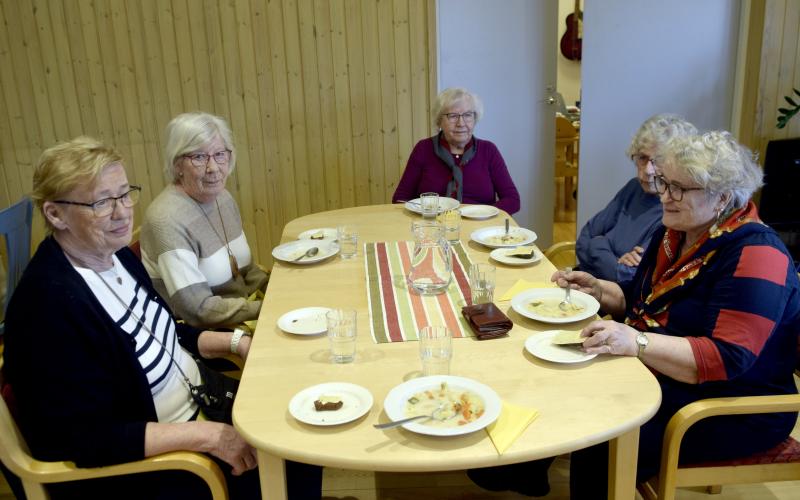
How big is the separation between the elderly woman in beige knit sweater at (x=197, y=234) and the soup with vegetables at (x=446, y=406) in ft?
3.21

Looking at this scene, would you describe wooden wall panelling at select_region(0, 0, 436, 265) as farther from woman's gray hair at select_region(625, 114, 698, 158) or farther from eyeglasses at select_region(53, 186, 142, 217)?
eyeglasses at select_region(53, 186, 142, 217)

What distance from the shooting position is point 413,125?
4.08 m

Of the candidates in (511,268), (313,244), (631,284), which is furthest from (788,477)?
(313,244)

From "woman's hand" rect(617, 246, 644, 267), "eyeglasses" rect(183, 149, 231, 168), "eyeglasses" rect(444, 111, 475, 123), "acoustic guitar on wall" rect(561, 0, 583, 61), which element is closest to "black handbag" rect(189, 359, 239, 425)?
"eyeglasses" rect(183, 149, 231, 168)

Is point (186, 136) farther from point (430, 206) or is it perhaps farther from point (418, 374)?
point (418, 374)

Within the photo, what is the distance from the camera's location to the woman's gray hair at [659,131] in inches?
91.6

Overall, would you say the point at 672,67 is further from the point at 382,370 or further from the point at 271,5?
the point at 382,370

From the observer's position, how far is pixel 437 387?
4.57 feet

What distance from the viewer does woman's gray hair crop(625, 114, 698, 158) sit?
233 cm

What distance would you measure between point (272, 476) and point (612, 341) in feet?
2.64

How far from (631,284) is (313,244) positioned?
112cm

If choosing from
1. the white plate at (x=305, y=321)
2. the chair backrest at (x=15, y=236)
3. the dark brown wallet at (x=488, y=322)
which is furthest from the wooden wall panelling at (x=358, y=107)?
the dark brown wallet at (x=488, y=322)

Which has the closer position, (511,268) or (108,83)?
(511,268)

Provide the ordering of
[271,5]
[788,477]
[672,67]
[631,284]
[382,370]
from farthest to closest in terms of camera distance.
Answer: [672,67]
[271,5]
[631,284]
[788,477]
[382,370]
